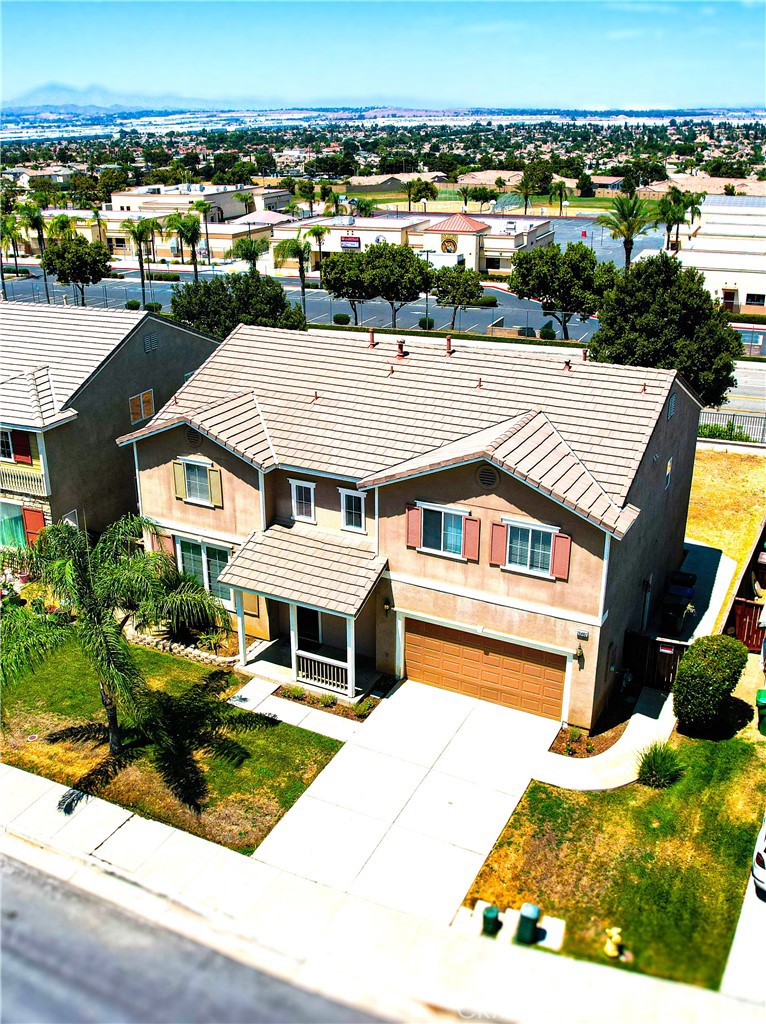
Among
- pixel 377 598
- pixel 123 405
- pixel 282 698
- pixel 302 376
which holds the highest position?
pixel 302 376

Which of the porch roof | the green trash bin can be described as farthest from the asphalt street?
the green trash bin

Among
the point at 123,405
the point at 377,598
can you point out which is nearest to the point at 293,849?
the point at 377,598

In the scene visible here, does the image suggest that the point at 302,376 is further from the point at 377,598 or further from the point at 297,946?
the point at 297,946

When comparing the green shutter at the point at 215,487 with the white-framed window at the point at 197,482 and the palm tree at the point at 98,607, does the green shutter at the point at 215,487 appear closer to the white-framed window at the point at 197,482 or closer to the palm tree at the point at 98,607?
the white-framed window at the point at 197,482

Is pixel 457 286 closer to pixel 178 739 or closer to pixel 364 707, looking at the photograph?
pixel 364 707

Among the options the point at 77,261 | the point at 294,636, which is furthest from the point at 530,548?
the point at 77,261
